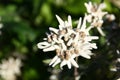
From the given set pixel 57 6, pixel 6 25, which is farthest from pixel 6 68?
pixel 57 6

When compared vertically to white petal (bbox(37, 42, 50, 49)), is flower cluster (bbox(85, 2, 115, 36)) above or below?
above

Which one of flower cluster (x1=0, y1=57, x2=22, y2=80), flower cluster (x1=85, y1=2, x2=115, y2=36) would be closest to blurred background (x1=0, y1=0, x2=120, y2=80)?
flower cluster (x1=0, y1=57, x2=22, y2=80)

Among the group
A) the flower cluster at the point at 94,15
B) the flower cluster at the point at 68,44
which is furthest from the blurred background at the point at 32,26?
the flower cluster at the point at 68,44

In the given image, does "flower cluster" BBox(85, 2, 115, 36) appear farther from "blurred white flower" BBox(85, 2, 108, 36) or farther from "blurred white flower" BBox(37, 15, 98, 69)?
"blurred white flower" BBox(37, 15, 98, 69)

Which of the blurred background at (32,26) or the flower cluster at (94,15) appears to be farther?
the blurred background at (32,26)

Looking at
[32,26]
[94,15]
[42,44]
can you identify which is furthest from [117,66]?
[32,26]

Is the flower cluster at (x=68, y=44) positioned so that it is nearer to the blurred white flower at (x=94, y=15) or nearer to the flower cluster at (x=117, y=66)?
the blurred white flower at (x=94, y=15)

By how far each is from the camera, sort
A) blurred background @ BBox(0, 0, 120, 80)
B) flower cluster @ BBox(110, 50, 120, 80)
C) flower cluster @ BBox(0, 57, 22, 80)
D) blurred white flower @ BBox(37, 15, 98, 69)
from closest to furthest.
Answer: blurred white flower @ BBox(37, 15, 98, 69) → flower cluster @ BBox(110, 50, 120, 80) → blurred background @ BBox(0, 0, 120, 80) → flower cluster @ BBox(0, 57, 22, 80)

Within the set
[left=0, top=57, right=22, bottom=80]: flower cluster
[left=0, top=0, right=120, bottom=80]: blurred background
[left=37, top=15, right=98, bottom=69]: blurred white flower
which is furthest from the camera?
[left=0, top=57, right=22, bottom=80]: flower cluster
